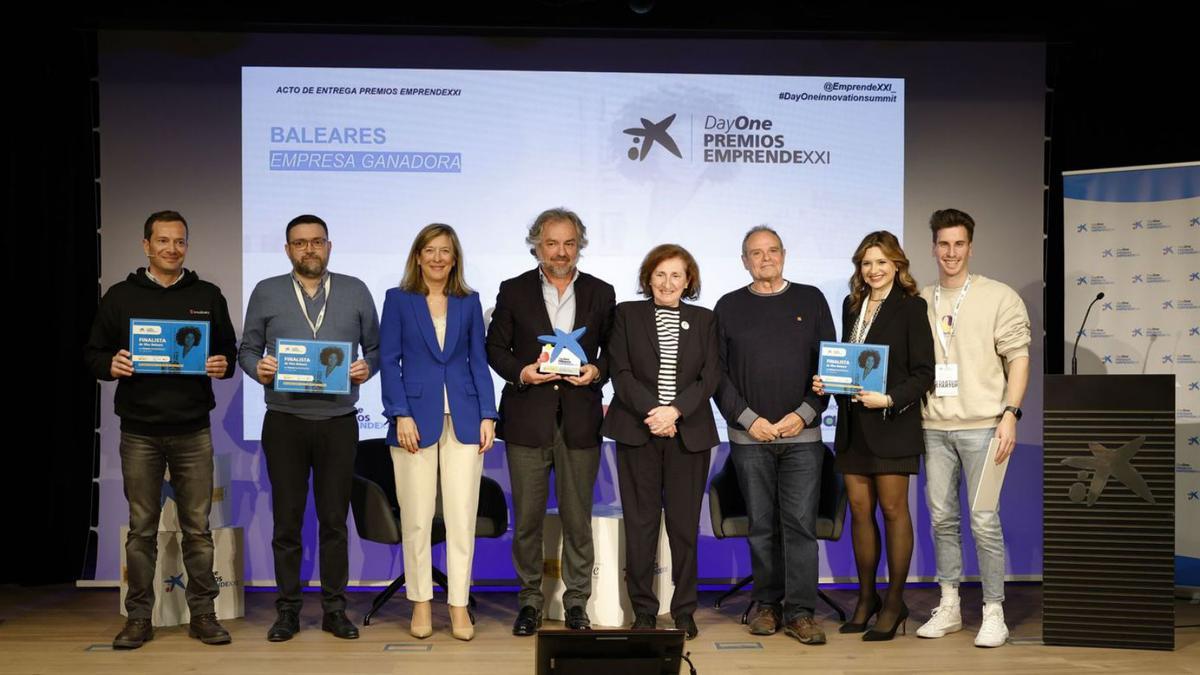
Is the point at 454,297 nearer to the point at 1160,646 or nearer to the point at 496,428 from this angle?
the point at 496,428

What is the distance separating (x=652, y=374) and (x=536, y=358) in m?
0.49

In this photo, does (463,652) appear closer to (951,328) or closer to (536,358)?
(536,358)

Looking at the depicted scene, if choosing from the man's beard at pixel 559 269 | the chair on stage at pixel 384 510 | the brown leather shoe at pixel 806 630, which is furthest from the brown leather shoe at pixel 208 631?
the brown leather shoe at pixel 806 630

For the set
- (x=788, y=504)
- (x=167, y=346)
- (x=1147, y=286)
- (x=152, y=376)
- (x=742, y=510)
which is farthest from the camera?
(x=1147, y=286)

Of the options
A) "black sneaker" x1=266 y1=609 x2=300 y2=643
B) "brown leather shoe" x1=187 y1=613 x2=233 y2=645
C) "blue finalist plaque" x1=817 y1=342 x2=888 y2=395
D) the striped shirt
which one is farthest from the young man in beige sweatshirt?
"brown leather shoe" x1=187 y1=613 x2=233 y2=645

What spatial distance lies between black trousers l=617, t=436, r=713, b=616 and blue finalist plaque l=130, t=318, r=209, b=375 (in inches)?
68.6

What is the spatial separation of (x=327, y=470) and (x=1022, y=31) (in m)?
4.28

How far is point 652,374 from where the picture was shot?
427 cm

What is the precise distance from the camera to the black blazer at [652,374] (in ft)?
13.8

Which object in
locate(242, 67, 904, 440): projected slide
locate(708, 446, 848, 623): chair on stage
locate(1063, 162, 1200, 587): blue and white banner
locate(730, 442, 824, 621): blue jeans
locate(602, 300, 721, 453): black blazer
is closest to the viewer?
locate(602, 300, 721, 453): black blazer

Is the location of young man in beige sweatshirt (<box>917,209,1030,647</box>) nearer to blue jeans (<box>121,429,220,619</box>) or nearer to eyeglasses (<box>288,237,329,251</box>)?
eyeglasses (<box>288,237,329,251</box>)

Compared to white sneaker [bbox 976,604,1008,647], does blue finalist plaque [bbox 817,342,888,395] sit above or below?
above

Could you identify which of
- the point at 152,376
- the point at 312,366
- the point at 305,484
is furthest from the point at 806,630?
the point at 152,376

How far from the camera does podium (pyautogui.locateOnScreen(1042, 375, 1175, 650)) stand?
4172mm
